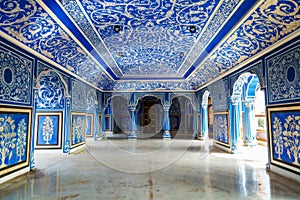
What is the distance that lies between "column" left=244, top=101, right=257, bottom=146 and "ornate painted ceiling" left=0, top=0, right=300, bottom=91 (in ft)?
6.86

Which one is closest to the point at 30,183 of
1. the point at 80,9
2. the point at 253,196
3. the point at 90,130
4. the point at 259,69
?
the point at 80,9

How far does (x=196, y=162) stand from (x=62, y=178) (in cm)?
278

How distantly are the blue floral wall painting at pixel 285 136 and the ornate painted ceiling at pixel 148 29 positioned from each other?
4.12 ft

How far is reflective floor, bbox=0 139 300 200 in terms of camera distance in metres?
2.83

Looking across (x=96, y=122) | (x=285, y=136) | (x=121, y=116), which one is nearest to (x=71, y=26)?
(x=285, y=136)

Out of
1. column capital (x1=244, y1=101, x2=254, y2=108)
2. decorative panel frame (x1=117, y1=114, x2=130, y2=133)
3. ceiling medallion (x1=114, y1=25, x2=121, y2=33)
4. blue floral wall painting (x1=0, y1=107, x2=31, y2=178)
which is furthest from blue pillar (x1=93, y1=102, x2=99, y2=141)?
column capital (x1=244, y1=101, x2=254, y2=108)

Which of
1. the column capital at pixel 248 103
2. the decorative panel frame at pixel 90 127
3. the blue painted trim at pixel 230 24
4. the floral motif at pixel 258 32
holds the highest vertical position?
the blue painted trim at pixel 230 24

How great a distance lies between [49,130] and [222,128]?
16.8ft

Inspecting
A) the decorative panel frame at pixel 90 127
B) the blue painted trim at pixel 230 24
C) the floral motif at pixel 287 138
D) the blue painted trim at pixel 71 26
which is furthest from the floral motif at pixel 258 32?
the decorative panel frame at pixel 90 127

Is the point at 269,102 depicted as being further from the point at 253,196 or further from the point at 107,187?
the point at 107,187

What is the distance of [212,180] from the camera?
11.4 feet

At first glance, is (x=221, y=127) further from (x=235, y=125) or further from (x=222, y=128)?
(x=235, y=125)

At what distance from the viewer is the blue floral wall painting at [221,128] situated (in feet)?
21.3

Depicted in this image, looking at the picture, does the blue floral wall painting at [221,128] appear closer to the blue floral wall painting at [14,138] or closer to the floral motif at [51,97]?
the floral motif at [51,97]
